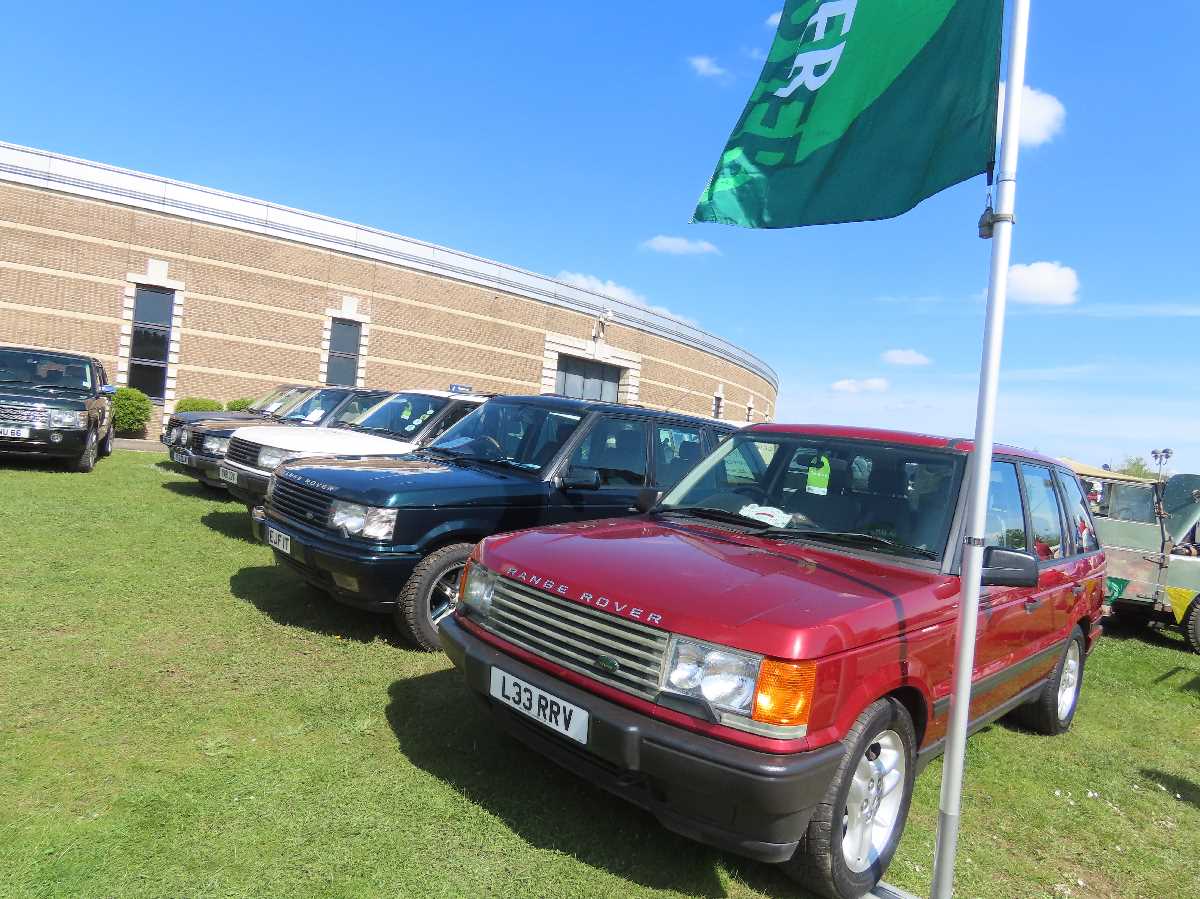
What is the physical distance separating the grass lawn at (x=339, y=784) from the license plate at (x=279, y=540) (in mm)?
555

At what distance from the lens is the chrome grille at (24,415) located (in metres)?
10.3

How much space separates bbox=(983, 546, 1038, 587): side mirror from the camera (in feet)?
9.81

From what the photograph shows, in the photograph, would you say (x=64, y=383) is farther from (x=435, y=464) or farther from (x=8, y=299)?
(x=8, y=299)

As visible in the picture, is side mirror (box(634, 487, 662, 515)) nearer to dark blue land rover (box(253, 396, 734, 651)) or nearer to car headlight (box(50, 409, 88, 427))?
dark blue land rover (box(253, 396, 734, 651))

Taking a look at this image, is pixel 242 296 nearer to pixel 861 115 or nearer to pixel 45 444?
pixel 45 444

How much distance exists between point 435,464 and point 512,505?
863 millimetres

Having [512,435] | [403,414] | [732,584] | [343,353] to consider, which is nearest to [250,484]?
[403,414]

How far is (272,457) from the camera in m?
7.52

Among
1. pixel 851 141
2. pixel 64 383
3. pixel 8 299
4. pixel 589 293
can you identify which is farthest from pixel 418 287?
pixel 851 141

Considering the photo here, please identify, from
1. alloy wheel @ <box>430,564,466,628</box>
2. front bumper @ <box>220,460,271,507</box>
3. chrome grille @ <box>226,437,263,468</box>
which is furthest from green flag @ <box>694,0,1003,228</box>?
chrome grille @ <box>226,437,263,468</box>

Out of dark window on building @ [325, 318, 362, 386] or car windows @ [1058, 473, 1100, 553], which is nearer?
car windows @ [1058, 473, 1100, 553]

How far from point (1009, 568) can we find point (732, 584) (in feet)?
3.80

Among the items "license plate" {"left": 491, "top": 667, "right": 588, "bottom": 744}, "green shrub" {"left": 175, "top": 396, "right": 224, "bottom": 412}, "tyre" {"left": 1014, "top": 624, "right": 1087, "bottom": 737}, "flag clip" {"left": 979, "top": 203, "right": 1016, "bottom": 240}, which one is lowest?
"tyre" {"left": 1014, "top": 624, "right": 1087, "bottom": 737}

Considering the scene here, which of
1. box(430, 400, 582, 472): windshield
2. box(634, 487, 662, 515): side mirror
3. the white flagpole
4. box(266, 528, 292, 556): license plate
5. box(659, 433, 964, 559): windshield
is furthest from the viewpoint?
box(430, 400, 582, 472): windshield
